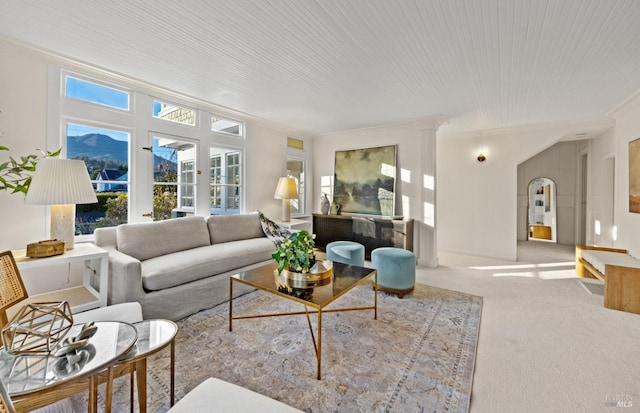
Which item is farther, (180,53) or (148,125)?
(148,125)

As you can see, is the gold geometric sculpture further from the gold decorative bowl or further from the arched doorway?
the arched doorway

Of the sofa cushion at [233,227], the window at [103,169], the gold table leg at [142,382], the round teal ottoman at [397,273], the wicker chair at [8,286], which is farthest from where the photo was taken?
the sofa cushion at [233,227]

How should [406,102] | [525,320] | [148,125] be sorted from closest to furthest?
[525,320]
[148,125]
[406,102]

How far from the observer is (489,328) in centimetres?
239

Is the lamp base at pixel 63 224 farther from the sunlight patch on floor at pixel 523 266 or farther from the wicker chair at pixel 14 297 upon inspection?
the sunlight patch on floor at pixel 523 266

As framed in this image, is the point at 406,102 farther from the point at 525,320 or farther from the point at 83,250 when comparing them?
the point at 83,250

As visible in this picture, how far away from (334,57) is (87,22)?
6.28 feet

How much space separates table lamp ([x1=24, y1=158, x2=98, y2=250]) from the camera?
2066 millimetres

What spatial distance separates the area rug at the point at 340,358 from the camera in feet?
5.10

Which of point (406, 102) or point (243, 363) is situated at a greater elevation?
point (406, 102)

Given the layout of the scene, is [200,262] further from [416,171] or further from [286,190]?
[416,171]

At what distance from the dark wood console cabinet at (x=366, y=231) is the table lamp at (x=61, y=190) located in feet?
11.8

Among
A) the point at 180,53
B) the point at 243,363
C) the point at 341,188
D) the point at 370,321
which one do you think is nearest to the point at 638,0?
the point at 370,321

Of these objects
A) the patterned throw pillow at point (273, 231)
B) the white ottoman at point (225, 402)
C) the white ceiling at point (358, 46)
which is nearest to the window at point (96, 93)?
the white ceiling at point (358, 46)
